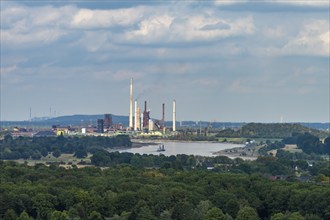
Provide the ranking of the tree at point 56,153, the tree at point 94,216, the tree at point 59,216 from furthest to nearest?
1. the tree at point 56,153
2. the tree at point 94,216
3. the tree at point 59,216

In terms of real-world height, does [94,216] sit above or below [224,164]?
below

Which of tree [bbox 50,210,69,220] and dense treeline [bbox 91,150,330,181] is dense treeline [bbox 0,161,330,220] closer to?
tree [bbox 50,210,69,220]

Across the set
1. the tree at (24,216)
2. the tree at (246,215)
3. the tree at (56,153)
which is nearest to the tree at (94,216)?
the tree at (24,216)

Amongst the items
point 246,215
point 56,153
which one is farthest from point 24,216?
point 56,153

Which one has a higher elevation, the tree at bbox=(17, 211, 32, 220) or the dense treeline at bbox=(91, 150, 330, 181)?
the dense treeline at bbox=(91, 150, 330, 181)

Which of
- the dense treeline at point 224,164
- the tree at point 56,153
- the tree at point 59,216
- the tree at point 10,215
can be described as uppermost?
the tree at point 56,153

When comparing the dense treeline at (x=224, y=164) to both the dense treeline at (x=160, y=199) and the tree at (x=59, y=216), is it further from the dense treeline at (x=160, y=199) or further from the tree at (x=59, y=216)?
the tree at (x=59, y=216)

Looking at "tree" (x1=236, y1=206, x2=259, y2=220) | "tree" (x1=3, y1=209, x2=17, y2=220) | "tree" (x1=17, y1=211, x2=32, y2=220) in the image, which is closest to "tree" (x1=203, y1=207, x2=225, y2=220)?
"tree" (x1=236, y1=206, x2=259, y2=220)

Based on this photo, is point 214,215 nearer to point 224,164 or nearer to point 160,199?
point 160,199
